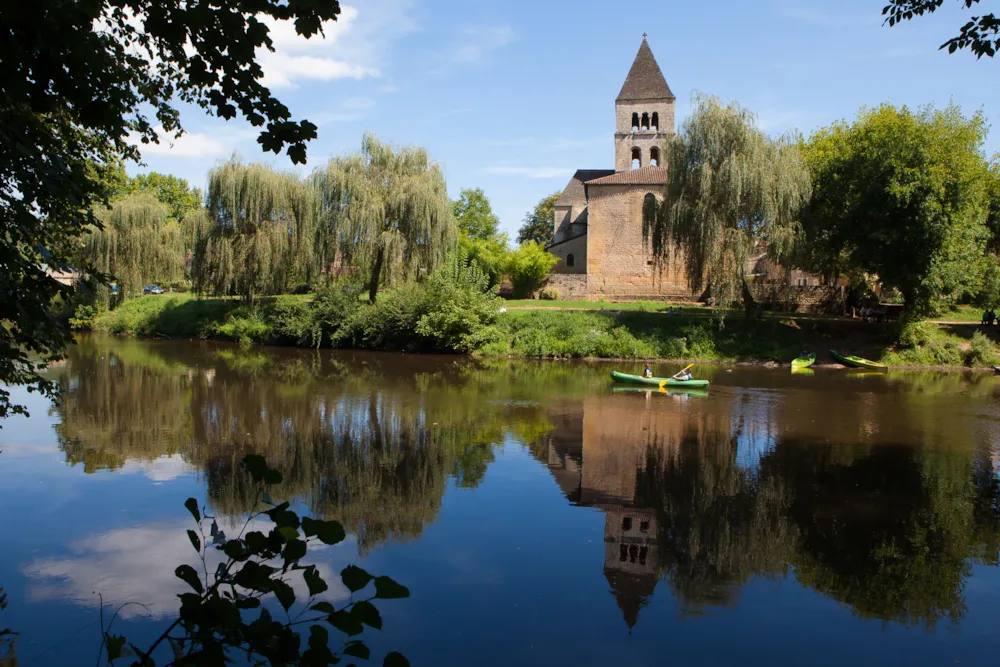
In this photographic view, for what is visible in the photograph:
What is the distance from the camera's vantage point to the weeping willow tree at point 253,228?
32906 mm

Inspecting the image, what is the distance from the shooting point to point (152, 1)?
405cm

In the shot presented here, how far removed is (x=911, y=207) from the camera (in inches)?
1062

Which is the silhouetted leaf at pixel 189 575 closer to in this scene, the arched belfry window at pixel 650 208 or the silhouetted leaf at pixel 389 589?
the silhouetted leaf at pixel 389 589

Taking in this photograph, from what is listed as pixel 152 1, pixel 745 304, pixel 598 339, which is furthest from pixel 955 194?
pixel 152 1

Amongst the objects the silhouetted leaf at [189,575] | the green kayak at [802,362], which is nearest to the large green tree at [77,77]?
the silhouetted leaf at [189,575]

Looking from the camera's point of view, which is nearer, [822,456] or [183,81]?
[183,81]

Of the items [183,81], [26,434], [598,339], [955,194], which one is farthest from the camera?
[598,339]

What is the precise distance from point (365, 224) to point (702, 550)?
24.8 m

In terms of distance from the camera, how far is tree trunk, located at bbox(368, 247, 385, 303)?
32.8m

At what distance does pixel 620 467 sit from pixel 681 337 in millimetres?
17896

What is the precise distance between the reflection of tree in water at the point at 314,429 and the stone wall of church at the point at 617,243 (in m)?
21.4

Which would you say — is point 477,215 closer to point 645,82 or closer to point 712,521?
point 645,82

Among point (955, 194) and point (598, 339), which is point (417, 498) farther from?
point (955, 194)

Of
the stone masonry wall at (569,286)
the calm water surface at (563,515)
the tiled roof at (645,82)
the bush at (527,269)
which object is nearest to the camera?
the calm water surface at (563,515)
